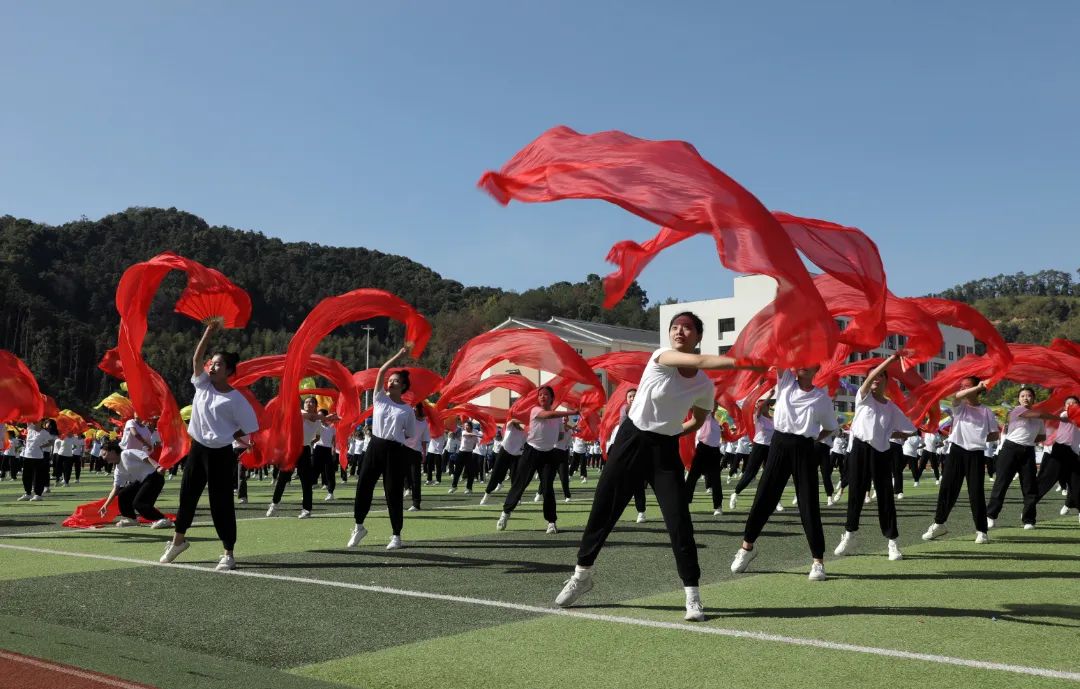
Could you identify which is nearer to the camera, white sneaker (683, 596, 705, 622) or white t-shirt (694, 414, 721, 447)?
white sneaker (683, 596, 705, 622)

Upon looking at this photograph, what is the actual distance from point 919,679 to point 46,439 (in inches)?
796

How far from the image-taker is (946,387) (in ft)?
43.2

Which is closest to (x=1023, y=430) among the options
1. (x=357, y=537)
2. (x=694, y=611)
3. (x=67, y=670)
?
(x=694, y=611)

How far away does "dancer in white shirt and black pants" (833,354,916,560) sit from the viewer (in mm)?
10117

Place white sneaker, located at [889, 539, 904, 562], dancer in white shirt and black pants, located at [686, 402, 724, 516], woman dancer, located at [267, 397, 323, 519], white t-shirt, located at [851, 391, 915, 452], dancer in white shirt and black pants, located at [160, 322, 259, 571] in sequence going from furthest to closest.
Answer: woman dancer, located at [267, 397, 323, 519]
dancer in white shirt and black pants, located at [686, 402, 724, 516]
white t-shirt, located at [851, 391, 915, 452]
white sneaker, located at [889, 539, 904, 562]
dancer in white shirt and black pants, located at [160, 322, 259, 571]

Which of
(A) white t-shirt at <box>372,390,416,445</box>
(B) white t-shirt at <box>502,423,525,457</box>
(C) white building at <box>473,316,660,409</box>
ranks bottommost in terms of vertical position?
(B) white t-shirt at <box>502,423,525,457</box>

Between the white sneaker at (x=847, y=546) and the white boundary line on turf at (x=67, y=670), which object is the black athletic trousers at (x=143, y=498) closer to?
the white boundary line on turf at (x=67, y=670)

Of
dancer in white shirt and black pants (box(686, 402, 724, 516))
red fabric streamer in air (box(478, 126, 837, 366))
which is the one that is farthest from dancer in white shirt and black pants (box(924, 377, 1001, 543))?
red fabric streamer in air (box(478, 126, 837, 366))

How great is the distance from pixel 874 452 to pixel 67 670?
8.06 m

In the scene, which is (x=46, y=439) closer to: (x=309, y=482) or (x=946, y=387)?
(x=309, y=482)

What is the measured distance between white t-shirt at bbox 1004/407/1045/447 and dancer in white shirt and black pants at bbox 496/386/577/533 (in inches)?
236

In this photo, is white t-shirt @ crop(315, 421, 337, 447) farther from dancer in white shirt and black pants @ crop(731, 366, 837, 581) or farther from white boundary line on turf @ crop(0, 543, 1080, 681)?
dancer in white shirt and black pants @ crop(731, 366, 837, 581)

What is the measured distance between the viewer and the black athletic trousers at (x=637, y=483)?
6.71 metres

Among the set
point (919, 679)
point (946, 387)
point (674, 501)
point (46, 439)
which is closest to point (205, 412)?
point (674, 501)
